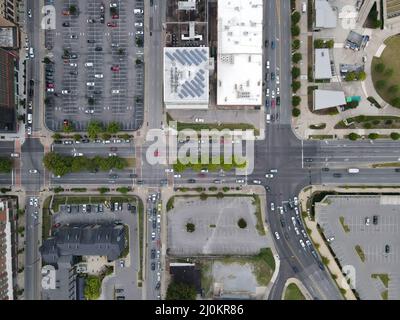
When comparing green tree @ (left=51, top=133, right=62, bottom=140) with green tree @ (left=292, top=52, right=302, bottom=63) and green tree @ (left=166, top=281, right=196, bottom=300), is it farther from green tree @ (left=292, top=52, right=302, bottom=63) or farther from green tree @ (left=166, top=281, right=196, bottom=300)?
green tree @ (left=292, top=52, right=302, bottom=63)

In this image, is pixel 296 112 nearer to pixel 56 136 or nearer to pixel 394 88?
pixel 394 88

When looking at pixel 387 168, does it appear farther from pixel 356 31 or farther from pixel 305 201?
pixel 356 31

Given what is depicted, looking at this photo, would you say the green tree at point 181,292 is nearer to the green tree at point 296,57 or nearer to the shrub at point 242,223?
the shrub at point 242,223

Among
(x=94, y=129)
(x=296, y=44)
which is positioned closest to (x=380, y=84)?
(x=296, y=44)

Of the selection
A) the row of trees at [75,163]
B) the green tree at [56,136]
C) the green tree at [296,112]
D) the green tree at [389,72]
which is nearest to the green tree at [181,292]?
the row of trees at [75,163]

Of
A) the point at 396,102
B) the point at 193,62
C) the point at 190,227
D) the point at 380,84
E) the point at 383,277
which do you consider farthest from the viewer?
the point at 190,227

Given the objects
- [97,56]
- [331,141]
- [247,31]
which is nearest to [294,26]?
[247,31]

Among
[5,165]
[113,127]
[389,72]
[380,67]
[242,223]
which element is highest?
[380,67]
